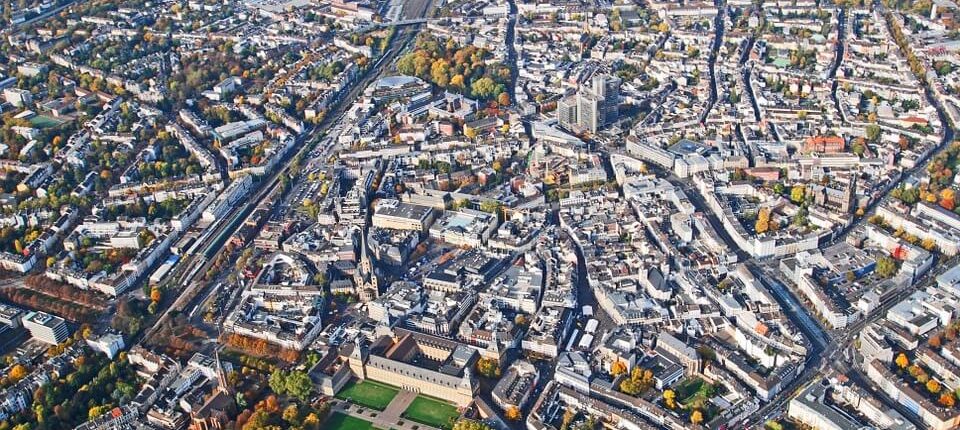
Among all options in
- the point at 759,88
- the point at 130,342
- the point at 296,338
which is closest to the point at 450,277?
the point at 296,338

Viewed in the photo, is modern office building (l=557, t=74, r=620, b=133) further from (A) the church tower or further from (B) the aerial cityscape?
(A) the church tower

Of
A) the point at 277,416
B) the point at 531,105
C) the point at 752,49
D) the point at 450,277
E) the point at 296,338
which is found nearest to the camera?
the point at 277,416

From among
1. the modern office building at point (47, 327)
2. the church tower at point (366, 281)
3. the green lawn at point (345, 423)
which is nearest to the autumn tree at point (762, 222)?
the church tower at point (366, 281)

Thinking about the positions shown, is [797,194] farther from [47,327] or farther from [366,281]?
[47,327]

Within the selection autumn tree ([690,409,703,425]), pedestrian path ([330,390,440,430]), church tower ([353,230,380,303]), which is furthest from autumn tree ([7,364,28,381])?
autumn tree ([690,409,703,425])

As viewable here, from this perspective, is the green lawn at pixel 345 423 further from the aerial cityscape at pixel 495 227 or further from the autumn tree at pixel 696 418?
the autumn tree at pixel 696 418

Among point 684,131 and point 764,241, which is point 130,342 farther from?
point 684,131

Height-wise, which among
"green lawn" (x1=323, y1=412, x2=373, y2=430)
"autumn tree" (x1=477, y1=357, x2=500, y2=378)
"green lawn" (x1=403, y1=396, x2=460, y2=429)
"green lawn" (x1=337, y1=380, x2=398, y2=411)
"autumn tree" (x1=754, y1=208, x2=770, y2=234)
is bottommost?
Result: "green lawn" (x1=323, y1=412, x2=373, y2=430)
